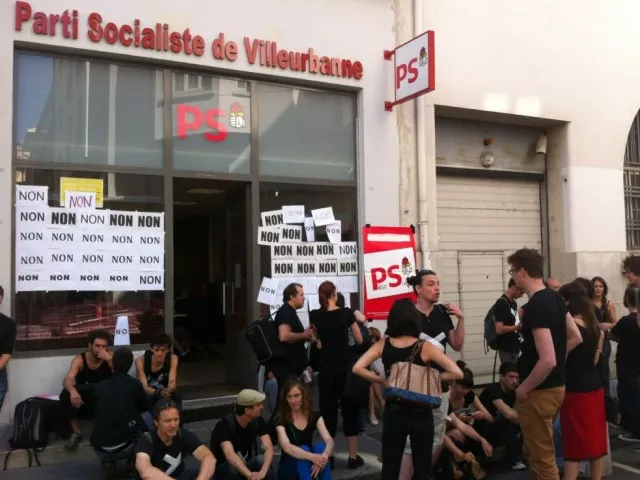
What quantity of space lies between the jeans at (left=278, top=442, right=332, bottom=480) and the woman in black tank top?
0.91m

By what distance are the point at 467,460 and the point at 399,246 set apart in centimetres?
334

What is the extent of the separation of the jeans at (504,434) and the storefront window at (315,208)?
8.48 ft

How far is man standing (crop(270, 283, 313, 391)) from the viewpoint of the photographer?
6211 millimetres

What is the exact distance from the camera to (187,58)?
730 centimetres

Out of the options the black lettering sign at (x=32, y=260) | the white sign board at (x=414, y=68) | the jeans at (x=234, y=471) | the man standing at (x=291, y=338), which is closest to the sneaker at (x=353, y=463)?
the man standing at (x=291, y=338)

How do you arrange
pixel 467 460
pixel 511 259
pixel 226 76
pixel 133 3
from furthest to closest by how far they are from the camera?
pixel 226 76 < pixel 133 3 < pixel 467 460 < pixel 511 259

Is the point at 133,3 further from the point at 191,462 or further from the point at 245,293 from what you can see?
the point at 191,462

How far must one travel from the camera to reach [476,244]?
9.88 metres

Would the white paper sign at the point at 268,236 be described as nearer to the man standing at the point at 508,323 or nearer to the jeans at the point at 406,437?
the man standing at the point at 508,323

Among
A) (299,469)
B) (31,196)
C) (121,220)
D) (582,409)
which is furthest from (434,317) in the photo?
(31,196)

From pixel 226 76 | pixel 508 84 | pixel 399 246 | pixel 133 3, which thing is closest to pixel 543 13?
pixel 508 84

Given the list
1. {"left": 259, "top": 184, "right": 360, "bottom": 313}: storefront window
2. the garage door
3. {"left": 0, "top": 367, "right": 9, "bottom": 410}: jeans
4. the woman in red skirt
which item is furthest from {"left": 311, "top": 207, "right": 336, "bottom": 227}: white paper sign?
{"left": 0, "top": 367, "right": 9, "bottom": 410}: jeans

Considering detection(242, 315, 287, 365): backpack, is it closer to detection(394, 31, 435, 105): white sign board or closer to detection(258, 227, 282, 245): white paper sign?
detection(258, 227, 282, 245): white paper sign

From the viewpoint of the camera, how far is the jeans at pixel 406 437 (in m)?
4.13
